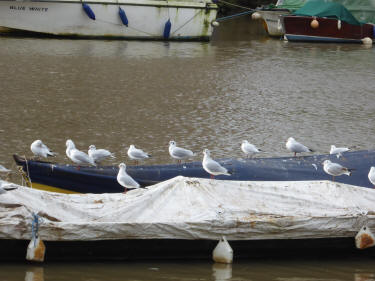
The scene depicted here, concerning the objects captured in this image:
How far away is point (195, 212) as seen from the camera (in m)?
8.30

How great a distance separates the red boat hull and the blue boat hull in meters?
20.1

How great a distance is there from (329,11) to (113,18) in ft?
28.7

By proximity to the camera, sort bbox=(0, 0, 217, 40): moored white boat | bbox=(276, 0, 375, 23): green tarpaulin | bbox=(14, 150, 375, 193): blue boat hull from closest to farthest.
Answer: bbox=(14, 150, 375, 193): blue boat hull, bbox=(0, 0, 217, 40): moored white boat, bbox=(276, 0, 375, 23): green tarpaulin

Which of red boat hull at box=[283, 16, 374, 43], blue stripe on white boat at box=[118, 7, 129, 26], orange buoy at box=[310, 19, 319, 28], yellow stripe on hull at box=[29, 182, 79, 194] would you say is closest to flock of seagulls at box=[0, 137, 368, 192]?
yellow stripe on hull at box=[29, 182, 79, 194]

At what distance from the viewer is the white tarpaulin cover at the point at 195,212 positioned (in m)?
7.92

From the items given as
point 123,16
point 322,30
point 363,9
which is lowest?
point 322,30

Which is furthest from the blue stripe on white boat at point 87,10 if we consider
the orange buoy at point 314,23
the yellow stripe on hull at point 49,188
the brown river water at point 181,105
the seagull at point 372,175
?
the seagull at point 372,175

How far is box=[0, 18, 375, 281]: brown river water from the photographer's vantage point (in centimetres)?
825

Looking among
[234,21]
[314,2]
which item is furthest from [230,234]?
[234,21]

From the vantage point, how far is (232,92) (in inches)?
739

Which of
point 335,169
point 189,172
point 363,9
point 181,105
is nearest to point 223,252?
point 189,172

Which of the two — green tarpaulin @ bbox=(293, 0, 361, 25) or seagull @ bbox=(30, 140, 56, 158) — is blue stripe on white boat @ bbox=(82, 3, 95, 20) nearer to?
green tarpaulin @ bbox=(293, 0, 361, 25)

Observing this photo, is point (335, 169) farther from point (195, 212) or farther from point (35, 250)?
point (35, 250)

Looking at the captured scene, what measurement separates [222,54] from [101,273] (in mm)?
18511
